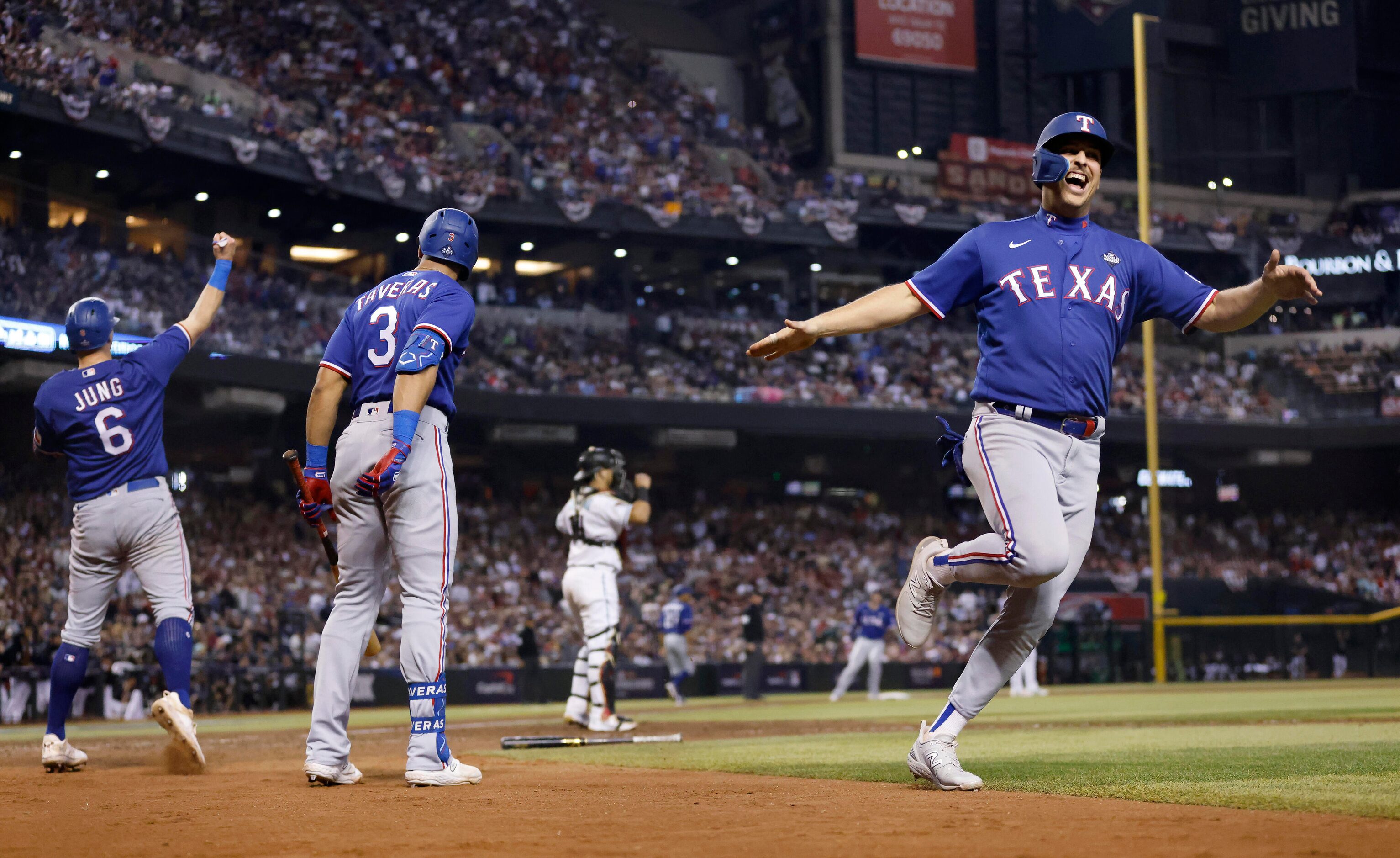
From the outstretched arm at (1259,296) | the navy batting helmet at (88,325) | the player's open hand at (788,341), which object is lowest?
the player's open hand at (788,341)

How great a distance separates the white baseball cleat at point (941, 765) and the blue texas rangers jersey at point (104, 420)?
414 cm

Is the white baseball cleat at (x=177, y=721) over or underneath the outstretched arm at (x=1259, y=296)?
underneath

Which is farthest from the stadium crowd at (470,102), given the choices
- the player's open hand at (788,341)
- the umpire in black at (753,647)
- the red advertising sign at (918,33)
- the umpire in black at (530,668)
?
the player's open hand at (788,341)

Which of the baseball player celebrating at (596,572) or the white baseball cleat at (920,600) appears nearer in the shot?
the white baseball cleat at (920,600)

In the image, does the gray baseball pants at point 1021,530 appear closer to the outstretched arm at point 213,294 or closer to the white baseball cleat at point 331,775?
the white baseball cleat at point 331,775

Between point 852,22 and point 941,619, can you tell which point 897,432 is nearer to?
point 941,619

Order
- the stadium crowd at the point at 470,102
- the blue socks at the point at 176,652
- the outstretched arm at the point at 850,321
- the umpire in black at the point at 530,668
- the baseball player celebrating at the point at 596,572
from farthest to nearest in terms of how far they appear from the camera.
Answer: the stadium crowd at the point at 470,102, the umpire in black at the point at 530,668, the baseball player celebrating at the point at 596,572, the blue socks at the point at 176,652, the outstretched arm at the point at 850,321

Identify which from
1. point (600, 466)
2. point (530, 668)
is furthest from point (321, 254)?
point (600, 466)

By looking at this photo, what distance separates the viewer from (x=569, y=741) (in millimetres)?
8203

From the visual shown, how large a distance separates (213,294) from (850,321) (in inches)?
158

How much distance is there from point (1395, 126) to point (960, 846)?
4836 centimetres

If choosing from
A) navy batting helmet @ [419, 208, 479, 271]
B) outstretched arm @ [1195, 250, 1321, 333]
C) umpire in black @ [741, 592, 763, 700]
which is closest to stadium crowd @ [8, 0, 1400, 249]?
umpire in black @ [741, 592, 763, 700]

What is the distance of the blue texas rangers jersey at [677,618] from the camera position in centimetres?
1931

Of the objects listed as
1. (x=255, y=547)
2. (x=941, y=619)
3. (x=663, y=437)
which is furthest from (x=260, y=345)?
(x=941, y=619)
